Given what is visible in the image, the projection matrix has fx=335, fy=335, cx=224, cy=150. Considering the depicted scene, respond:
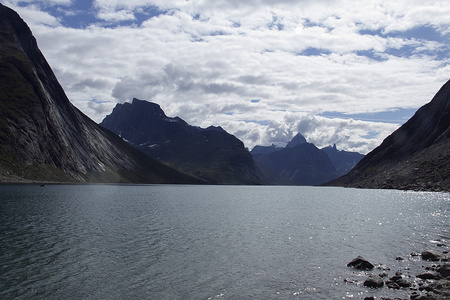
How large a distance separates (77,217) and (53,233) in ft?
59.0

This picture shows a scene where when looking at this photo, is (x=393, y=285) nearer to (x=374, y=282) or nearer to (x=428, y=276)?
(x=374, y=282)

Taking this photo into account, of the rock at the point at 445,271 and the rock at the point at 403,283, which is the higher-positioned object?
the rock at the point at 445,271

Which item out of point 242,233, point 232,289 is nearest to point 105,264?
point 232,289

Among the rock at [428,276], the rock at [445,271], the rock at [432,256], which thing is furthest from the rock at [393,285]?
the rock at [432,256]

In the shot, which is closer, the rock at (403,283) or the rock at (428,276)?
the rock at (403,283)

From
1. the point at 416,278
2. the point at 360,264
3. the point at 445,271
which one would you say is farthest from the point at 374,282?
the point at 445,271

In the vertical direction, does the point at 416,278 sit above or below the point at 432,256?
below

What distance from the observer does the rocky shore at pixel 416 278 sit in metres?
26.2

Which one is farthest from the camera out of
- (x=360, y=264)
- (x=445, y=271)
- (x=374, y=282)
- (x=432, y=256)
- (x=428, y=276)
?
(x=432, y=256)

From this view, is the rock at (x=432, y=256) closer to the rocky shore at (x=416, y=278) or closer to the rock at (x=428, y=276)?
the rocky shore at (x=416, y=278)

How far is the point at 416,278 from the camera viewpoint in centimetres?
3119

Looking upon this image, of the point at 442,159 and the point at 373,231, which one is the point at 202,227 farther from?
the point at 442,159

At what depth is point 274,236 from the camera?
5369cm

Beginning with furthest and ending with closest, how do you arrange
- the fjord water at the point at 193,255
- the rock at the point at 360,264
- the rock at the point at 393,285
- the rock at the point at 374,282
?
the rock at the point at 360,264 → the rock at the point at 374,282 → the rock at the point at 393,285 → the fjord water at the point at 193,255
